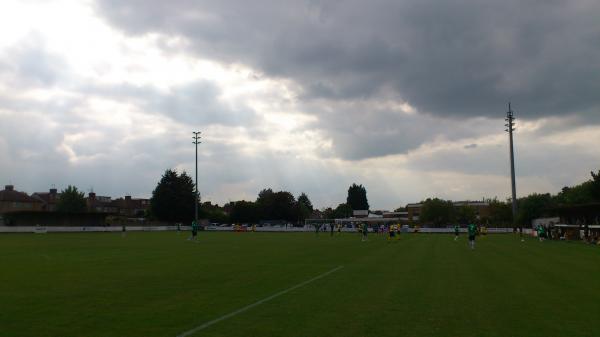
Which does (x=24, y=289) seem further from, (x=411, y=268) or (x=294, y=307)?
(x=411, y=268)

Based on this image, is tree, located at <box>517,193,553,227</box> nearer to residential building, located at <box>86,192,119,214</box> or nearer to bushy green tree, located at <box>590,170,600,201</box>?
bushy green tree, located at <box>590,170,600,201</box>

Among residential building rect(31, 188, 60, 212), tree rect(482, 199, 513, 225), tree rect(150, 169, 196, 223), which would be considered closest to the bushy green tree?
tree rect(482, 199, 513, 225)

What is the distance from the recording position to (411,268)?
2147cm

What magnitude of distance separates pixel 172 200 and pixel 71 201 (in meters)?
32.5

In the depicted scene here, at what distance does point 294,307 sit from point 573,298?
7125 mm

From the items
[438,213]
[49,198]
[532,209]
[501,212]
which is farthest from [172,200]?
[501,212]

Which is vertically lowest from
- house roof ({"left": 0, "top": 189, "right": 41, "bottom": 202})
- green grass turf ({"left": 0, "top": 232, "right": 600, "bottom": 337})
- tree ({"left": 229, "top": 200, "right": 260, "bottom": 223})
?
green grass turf ({"left": 0, "top": 232, "right": 600, "bottom": 337})

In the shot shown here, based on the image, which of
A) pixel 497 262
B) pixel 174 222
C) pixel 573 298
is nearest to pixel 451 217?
pixel 174 222

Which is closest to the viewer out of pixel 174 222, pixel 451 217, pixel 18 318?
pixel 18 318

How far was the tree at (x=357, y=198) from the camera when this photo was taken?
19450 cm

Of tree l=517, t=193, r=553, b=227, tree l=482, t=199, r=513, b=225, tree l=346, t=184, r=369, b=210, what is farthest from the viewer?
tree l=346, t=184, r=369, b=210

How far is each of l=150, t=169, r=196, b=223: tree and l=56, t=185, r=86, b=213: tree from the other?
26051 mm

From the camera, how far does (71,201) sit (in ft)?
449

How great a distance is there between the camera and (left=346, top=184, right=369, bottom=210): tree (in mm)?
194500
